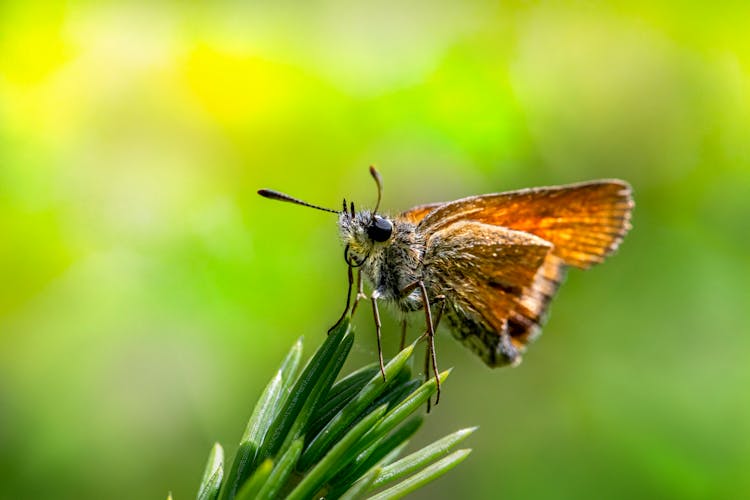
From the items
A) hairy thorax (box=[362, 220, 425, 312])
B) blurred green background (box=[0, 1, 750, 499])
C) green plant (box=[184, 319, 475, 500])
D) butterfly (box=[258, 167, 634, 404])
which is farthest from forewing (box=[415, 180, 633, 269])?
green plant (box=[184, 319, 475, 500])

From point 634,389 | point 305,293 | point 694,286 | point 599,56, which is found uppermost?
point 599,56

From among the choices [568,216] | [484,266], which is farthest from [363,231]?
[568,216]

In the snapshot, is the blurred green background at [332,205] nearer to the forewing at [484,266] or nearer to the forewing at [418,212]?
the forewing at [418,212]

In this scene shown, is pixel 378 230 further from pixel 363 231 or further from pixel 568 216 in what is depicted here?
pixel 568 216

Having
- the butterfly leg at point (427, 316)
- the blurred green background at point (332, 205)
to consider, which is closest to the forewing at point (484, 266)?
the butterfly leg at point (427, 316)

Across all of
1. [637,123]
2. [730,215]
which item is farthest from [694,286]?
[637,123]

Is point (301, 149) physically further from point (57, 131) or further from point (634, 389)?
point (634, 389)

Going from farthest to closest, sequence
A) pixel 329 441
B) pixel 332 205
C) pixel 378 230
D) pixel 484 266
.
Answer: pixel 332 205
pixel 484 266
pixel 378 230
pixel 329 441
